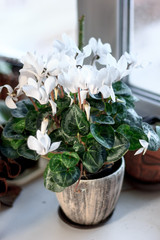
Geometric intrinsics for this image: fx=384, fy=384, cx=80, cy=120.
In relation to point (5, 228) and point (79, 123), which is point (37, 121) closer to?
point (79, 123)

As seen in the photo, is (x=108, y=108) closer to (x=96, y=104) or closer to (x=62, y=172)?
(x=96, y=104)

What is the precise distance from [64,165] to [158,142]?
0.68 ft

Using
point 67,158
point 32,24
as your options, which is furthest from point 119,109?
point 32,24

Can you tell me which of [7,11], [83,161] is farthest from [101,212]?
[7,11]

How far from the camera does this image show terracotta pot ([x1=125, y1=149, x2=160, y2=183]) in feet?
3.27

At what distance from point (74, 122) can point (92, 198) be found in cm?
20

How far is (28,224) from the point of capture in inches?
37.9

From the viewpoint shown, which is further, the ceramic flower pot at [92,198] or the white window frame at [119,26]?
the white window frame at [119,26]

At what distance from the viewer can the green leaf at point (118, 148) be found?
0.78 m

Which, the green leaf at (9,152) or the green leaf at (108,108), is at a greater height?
the green leaf at (108,108)

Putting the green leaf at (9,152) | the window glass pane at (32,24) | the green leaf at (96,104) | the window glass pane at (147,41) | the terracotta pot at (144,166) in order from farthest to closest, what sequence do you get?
the window glass pane at (32,24)
the window glass pane at (147,41)
the terracotta pot at (144,166)
the green leaf at (9,152)
the green leaf at (96,104)

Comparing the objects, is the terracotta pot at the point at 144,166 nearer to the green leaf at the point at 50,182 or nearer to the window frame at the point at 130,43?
the window frame at the point at 130,43

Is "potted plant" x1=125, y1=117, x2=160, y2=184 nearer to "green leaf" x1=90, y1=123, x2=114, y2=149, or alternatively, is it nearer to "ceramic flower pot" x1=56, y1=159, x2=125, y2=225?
"ceramic flower pot" x1=56, y1=159, x2=125, y2=225

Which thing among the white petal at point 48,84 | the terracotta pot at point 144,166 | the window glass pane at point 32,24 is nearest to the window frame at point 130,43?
the terracotta pot at point 144,166
